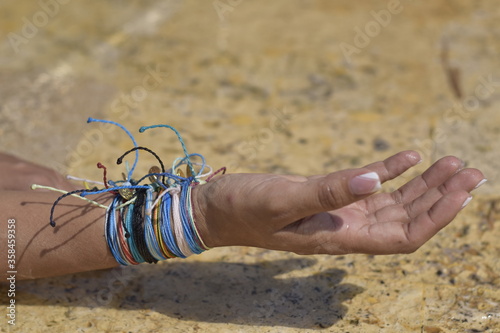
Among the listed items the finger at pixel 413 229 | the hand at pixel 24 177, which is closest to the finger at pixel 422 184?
the finger at pixel 413 229

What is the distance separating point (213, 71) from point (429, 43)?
3.99 feet

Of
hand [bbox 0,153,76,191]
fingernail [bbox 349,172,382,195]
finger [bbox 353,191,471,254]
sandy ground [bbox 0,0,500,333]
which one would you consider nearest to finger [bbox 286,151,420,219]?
fingernail [bbox 349,172,382,195]

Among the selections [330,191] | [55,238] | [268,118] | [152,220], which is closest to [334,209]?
[330,191]

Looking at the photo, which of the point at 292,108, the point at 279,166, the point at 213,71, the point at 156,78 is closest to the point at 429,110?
the point at 292,108

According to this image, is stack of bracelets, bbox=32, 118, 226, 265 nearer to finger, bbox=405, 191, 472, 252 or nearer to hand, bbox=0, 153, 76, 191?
hand, bbox=0, 153, 76, 191

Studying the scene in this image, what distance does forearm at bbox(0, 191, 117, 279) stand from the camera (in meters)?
1.93

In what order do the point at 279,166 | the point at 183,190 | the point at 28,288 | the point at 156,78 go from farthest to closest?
the point at 156,78, the point at 279,166, the point at 28,288, the point at 183,190

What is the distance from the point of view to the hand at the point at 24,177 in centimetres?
230

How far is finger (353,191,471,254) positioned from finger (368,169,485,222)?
0.26 ft

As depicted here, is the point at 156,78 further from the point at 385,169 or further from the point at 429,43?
the point at 385,169

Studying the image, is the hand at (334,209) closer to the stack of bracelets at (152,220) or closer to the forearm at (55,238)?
the stack of bracelets at (152,220)

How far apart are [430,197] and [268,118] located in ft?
4.87

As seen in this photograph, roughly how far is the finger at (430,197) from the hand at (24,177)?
113cm

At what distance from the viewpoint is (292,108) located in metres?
3.26
